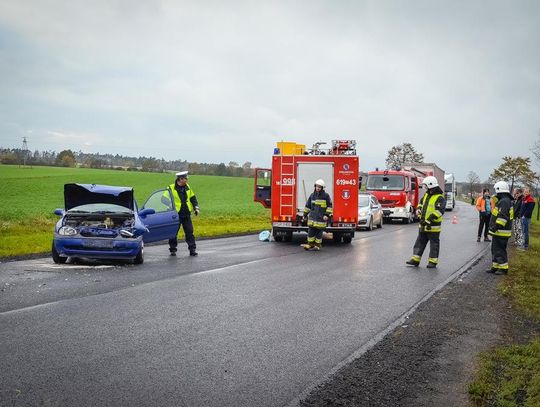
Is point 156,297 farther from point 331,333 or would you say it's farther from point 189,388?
point 189,388

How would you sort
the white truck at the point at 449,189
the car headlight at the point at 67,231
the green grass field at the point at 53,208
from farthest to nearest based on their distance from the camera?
the white truck at the point at 449,189 < the green grass field at the point at 53,208 < the car headlight at the point at 67,231

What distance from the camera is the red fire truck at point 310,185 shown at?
18.3m

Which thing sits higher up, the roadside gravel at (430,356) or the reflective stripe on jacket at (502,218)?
the reflective stripe on jacket at (502,218)

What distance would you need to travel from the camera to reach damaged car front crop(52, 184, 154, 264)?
1150 centimetres

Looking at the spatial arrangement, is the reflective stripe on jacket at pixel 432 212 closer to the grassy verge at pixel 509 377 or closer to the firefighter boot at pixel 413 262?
the firefighter boot at pixel 413 262

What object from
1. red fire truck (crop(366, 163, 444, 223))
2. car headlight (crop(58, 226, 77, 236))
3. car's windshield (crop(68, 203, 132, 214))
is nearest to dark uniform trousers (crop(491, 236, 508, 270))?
car's windshield (crop(68, 203, 132, 214))

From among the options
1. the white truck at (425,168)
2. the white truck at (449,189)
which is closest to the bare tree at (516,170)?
the white truck at (449,189)

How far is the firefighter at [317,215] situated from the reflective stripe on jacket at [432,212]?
371cm

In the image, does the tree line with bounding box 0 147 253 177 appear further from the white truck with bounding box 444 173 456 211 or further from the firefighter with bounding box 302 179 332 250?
the firefighter with bounding box 302 179 332 250

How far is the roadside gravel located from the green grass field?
10.3 meters

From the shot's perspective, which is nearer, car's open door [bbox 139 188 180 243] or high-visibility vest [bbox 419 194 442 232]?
high-visibility vest [bbox 419 194 442 232]

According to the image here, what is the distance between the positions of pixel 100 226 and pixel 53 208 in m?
24.8

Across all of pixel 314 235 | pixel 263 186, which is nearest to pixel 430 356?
pixel 314 235

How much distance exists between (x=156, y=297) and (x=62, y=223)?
4520mm
